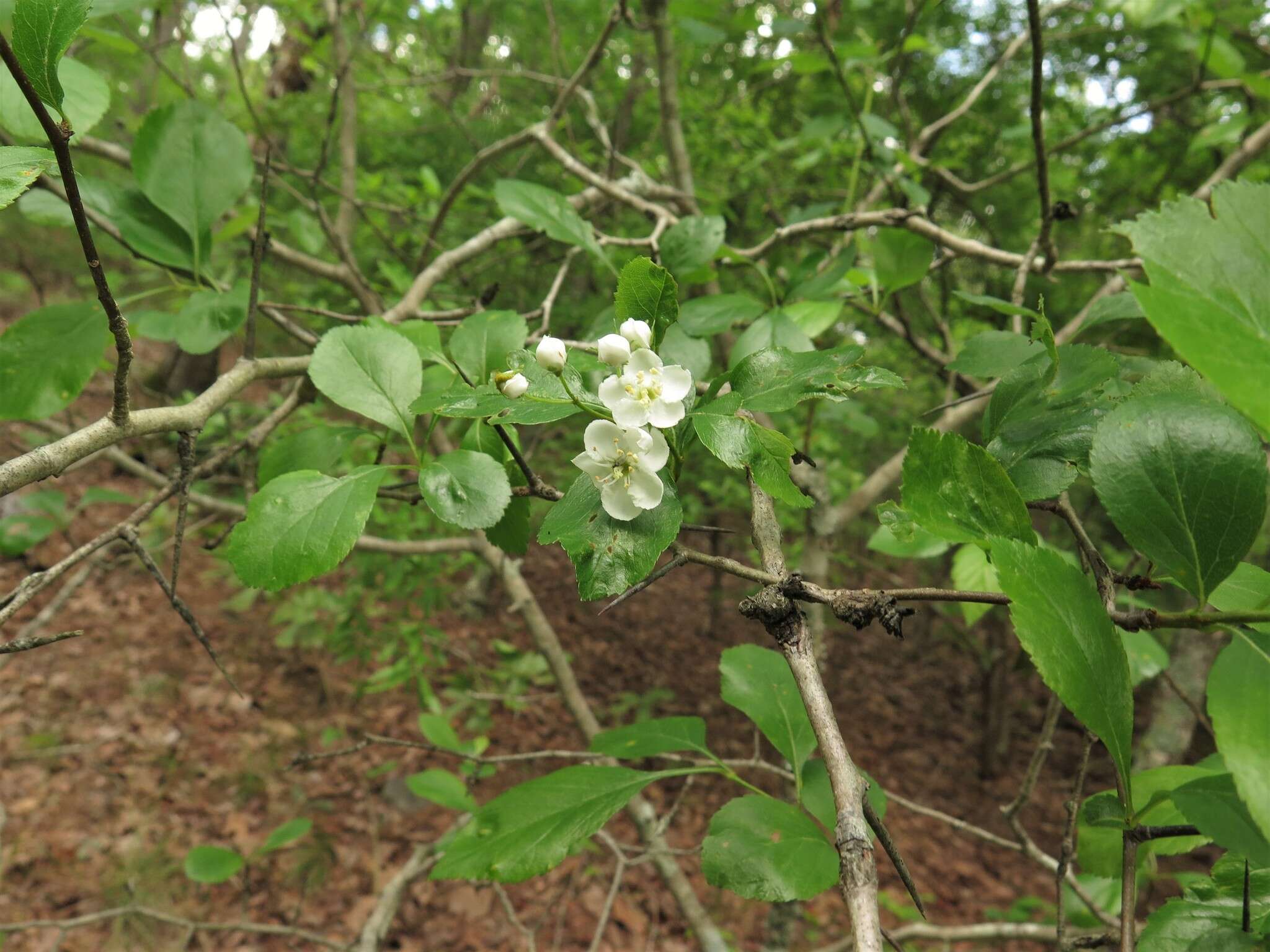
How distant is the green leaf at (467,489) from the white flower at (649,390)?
0.49ft

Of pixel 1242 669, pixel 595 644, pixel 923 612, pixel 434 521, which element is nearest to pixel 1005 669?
pixel 923 612

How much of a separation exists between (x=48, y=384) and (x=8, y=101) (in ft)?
1.09

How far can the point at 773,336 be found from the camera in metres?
0.96

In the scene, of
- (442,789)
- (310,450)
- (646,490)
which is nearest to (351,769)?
(442,789)

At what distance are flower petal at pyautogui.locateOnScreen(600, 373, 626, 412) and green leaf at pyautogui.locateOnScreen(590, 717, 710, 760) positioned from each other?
54 cm

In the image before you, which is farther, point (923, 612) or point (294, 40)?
point (923, 612)

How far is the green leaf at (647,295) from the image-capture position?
65 centimetres

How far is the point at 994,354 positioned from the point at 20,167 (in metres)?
0.95

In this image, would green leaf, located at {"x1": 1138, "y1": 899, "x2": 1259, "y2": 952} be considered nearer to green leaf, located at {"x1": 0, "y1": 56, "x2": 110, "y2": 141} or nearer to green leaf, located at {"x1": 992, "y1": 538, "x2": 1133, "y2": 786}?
green leaf, located at {"x1": 992, "y1": 538, "x2": 1133, "y2": 786}

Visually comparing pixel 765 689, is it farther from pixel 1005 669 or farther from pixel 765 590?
pixel 1005 669

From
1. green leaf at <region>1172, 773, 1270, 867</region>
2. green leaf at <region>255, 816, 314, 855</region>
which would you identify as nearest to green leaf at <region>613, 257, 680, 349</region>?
green leaf at <region>1172, 773, 1270, 867</region>

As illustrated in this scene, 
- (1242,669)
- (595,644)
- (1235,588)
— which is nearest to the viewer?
(1242,669)

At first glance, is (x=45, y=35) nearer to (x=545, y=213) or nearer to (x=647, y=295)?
(x=647, y=295)

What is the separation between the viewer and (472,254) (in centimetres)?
146
